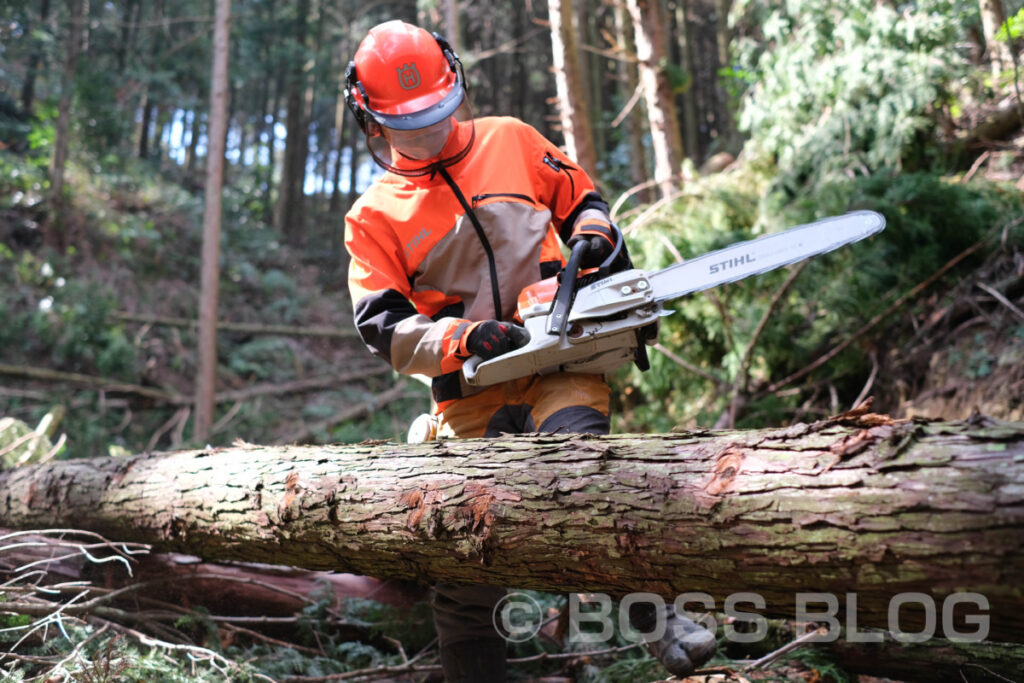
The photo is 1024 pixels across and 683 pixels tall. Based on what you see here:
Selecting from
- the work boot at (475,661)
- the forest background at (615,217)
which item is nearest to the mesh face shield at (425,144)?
the work boot at (475,661)

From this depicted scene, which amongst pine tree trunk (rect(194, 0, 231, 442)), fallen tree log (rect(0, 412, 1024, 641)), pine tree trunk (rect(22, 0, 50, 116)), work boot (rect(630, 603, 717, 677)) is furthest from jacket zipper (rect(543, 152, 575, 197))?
pine tree trunk (rect(22, 0, 50, 116))

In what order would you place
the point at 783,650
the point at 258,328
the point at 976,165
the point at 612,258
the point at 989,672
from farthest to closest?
1. the point at 258,328
2. the point at 976,165
3. the point at 612,258
4. the point at 783,650
5. the point at 989,672

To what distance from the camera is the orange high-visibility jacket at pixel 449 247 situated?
8.60 ft

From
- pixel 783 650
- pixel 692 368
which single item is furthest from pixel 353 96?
pixel 692 368

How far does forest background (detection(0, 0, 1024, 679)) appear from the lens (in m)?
4.31

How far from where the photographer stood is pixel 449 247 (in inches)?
104

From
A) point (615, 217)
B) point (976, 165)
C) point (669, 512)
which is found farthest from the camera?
point (615, 217)

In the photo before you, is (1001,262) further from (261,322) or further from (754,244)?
(261,322)

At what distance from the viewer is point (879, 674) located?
2330 mm

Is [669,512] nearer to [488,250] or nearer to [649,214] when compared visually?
[488,250]

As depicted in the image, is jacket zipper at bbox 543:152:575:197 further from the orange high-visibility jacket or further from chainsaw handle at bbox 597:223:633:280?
chainsaw handle at bbox 597:223:633:280

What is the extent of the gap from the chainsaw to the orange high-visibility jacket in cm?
24

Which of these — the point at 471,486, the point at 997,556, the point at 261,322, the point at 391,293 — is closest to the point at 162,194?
the point at 261,322

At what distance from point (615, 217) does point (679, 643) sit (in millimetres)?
4000
